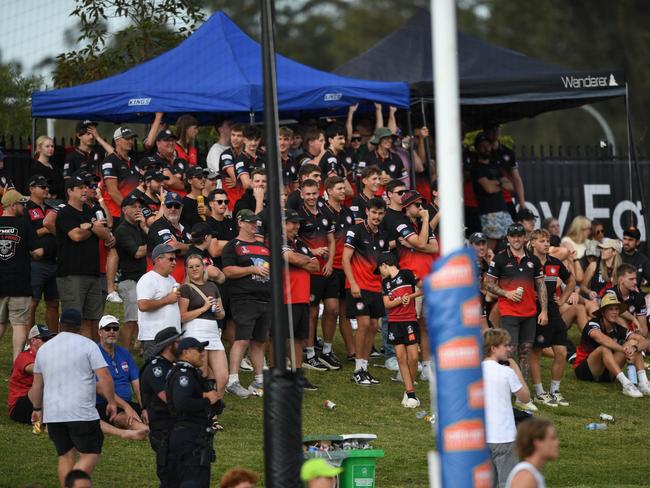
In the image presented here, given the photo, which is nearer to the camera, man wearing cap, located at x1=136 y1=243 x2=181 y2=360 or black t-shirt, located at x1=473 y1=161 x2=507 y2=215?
man wearing cap, located at x1=136 y1=243 x2=181 y2=360

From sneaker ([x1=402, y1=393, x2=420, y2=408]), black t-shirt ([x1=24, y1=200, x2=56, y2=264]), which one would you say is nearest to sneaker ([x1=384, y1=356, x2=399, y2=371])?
sneaker ([x1=402, y1=393, x2=420, y2=408])

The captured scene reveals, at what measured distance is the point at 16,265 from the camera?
48.7 ft

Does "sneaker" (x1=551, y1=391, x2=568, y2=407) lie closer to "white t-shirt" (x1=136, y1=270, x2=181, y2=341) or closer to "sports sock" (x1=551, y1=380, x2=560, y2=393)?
"sports sock" (x1=551, y1=380, x2=560, y2=393)

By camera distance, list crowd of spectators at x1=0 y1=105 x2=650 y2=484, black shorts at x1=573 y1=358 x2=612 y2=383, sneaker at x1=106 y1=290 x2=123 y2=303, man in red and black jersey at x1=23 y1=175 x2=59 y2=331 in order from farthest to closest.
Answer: black shorts at x1=573 y1=358 x2=612 y2=383, sneaker at x1=106 y1=290 x2=123 y2=303, man in red and black jersey at x1=23 y1=175 x2=59 y2=331, crowd of spectators at x1=0 y1=105 x2=650 y2=484

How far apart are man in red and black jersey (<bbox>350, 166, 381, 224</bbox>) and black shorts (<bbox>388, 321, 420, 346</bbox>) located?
172 cm

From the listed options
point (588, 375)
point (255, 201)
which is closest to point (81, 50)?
point (255, 201)

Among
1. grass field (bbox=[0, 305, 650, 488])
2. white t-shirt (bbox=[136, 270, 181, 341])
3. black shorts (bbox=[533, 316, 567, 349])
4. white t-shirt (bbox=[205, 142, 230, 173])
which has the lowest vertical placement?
grass field (bbox=[0, 305, 650, 488])

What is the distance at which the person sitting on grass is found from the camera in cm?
1708

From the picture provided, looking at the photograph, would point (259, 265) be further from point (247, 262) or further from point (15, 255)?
point (15, 255)

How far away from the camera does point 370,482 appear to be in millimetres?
11375

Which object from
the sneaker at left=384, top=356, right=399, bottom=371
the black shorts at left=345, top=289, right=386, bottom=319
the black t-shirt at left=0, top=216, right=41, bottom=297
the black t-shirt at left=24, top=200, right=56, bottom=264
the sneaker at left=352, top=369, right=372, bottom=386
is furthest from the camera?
the sneaker at left=384, top=356, right=399, bottom=371

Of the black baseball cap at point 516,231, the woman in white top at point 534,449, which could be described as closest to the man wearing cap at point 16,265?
the black baseball cap at point 516,231

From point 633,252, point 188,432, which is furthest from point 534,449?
point 633,252

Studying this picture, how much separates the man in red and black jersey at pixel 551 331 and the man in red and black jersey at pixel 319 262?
94.4 inches
